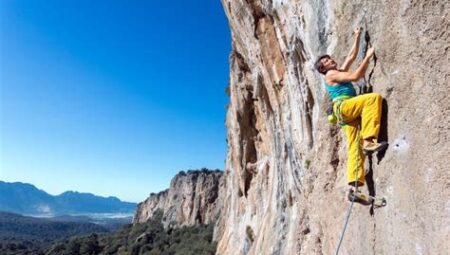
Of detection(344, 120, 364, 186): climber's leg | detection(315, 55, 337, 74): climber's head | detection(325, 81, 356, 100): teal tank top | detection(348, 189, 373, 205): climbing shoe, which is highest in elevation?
detection(315, 55, 337, 74): climber's head

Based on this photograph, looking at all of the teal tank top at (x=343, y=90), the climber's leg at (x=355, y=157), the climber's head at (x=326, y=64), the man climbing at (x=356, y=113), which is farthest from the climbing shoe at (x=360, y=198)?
the climber's head at (x=326, y=64)

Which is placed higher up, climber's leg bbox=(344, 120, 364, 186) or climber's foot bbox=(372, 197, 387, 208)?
climber's leg bbox=(344, 120, 364, 186)

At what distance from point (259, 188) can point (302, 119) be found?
12.8 meters

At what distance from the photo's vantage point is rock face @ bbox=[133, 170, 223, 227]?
7794 cm

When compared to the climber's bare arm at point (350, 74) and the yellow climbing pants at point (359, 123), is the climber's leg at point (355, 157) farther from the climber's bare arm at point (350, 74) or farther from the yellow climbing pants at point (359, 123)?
the climber's bare arm at point (350, 74)

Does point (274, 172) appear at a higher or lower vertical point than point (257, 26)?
lower

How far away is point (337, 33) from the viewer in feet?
29.2

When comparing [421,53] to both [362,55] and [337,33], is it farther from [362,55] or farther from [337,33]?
[337,33]

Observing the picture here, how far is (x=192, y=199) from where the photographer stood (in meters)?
81.4

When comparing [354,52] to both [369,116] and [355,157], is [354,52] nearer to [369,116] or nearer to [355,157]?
[369,116]

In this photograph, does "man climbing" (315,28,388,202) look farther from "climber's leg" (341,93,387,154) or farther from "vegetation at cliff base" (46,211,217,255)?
"vegetation at cliff base" (46,211,217,255)

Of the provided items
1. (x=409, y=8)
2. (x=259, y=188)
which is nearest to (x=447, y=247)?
(x=409, y=8)

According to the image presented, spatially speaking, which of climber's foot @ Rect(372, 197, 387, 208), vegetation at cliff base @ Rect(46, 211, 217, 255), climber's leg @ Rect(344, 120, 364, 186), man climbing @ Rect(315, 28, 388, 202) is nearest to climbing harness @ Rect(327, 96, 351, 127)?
man climbing @ Rect(315, 28, 388, 202)

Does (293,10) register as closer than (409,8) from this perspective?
No
